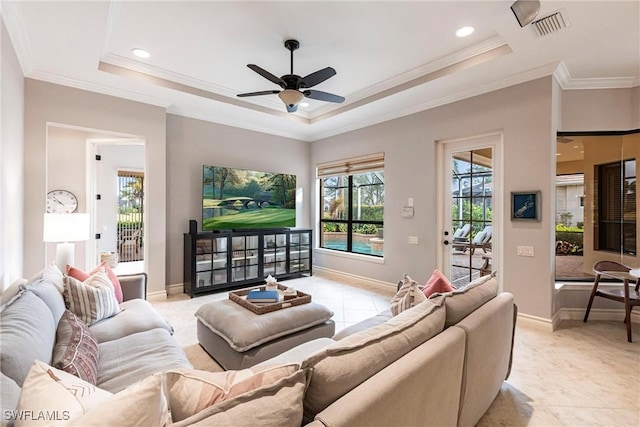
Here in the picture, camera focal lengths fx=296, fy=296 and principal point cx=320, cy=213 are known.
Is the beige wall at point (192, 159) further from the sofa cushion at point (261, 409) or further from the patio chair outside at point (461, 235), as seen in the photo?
the sofa cushion at point (261, 409)

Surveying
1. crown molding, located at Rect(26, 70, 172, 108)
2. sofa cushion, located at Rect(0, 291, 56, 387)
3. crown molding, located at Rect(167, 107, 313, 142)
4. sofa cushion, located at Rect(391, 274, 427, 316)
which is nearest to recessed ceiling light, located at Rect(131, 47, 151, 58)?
crown molding, located at Rect(26, 70, 172, 108)

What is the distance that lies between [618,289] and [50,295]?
17.4 feet

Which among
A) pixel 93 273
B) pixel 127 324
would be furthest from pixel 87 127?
pixel 127 324

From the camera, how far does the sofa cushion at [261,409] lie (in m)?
0.75

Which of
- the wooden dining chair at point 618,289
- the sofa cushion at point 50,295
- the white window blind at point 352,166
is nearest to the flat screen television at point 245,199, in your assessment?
the white window blind at point 352,166

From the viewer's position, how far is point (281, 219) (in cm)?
559

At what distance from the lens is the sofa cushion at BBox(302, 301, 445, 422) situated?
0.98 meters

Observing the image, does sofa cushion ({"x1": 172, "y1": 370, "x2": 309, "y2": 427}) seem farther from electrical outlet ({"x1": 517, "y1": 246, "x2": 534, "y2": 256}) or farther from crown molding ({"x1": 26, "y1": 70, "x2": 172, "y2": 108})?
crown molding ({"x1": 26, "y1": 70, "x2": 172, "y2": 108})

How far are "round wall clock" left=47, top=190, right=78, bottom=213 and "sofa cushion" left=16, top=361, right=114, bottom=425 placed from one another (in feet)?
14.7

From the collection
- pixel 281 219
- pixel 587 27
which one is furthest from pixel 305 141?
pixel 587 27

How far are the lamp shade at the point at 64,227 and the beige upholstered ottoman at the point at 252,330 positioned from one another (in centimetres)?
158

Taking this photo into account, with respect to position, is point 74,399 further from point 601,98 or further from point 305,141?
point 305,141

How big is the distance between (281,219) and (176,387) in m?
4.71

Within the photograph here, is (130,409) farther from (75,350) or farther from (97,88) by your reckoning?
(97,88)
